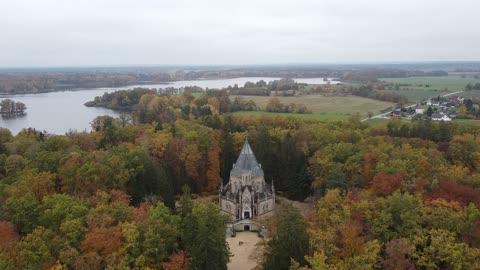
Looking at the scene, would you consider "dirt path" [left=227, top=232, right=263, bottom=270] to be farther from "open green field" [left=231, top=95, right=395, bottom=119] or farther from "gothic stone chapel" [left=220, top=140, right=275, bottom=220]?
"open green field" [left=231, top=95, right=395, bottom=119]

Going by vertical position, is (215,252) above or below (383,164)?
below

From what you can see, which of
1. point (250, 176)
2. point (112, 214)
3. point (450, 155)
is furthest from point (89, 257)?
point (450, 155)

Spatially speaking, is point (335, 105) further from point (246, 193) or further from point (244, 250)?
point (244, 250)

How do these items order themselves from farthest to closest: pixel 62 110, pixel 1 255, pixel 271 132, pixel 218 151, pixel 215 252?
pixel 62 110 → pixel 271 132 → pixel 218 151 → pixel 215 252 → pixel 1 255

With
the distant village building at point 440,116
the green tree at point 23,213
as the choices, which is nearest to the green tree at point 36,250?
the green tree at point 23,213

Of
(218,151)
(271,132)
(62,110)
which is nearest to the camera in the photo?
(218,151)

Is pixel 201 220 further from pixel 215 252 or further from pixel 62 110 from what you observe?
pixel 62 110

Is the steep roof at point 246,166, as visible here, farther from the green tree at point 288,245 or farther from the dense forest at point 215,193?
the green tree at point 288,245
